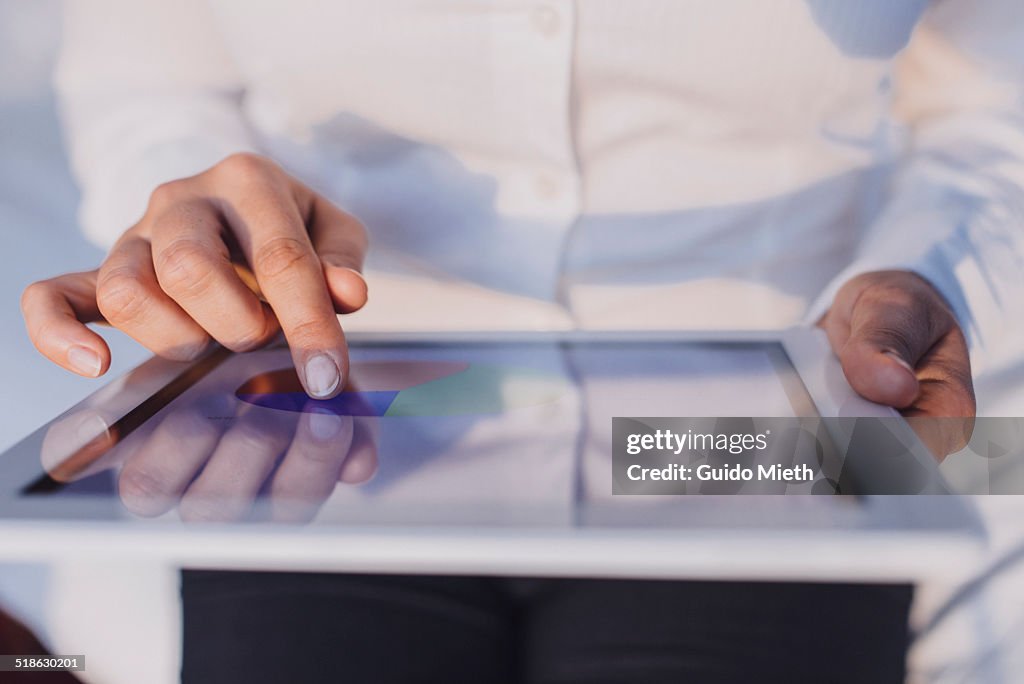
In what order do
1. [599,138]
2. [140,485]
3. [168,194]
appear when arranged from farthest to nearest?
[599,138] < [168,194] < [140,485]

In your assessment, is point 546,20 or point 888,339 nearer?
point 888,339

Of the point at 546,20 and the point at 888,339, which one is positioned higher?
the point at 546,20

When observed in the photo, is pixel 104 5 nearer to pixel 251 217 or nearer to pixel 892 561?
pixel 251 217

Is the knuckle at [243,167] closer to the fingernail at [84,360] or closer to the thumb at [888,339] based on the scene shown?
the fingernail at [84,360]

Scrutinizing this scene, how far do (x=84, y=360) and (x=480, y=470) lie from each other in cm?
18

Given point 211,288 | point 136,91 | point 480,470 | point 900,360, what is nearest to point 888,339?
point 900,360

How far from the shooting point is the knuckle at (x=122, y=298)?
1.08ft

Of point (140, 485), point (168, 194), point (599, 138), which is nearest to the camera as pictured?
point (140, 485)

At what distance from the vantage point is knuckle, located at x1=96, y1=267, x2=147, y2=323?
0.33 meters

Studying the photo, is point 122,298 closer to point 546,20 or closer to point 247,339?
point 247,339

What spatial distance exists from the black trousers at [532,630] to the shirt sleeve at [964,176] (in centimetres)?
16

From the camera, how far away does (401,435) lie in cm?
29

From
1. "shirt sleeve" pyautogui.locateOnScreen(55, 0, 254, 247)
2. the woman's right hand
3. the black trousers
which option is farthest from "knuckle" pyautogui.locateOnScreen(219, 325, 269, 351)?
"shirt sleeve" pyautogui.locateOnScreen(55, 0, 254, 247)
